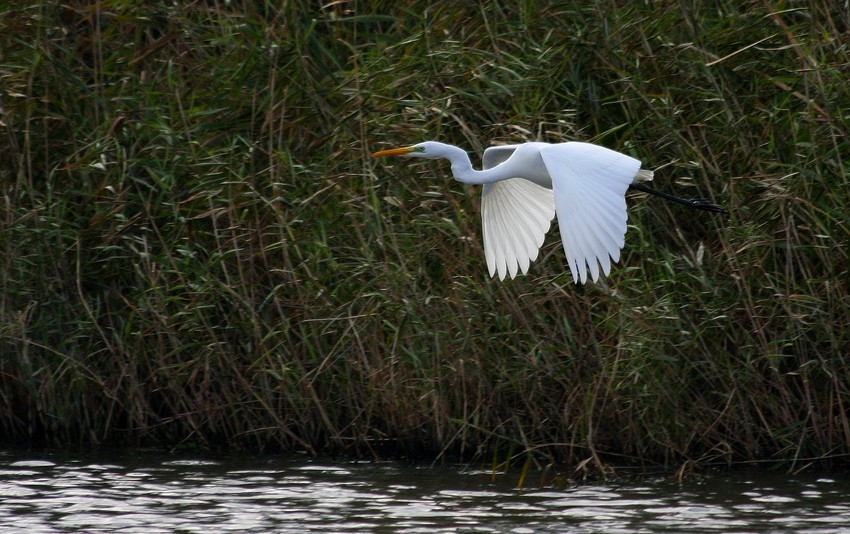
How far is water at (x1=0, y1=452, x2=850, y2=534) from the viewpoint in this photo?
3.85 meters

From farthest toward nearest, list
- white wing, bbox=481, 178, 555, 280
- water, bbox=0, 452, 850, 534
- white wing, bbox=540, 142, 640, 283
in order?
white wing, bbox=481, 178, 555, 280 → water, bbox=0, 452, 850, 534 → white wing, bbox=540, 142, 640, 283

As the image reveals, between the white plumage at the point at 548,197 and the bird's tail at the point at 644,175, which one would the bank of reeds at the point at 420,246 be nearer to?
the white plumage at the point at 548,197

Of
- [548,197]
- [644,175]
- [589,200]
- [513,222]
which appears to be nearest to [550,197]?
[548,197]

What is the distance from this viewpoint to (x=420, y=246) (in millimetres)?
4770

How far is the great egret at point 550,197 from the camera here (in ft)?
12.1

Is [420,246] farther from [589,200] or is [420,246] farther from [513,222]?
[589,200]

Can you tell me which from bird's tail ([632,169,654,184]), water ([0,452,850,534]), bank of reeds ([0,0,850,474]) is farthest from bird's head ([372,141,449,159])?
water ([0,452,850,534])

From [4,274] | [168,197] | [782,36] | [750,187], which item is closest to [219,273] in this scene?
[168,197]

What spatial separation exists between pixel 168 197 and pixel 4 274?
2.29ft

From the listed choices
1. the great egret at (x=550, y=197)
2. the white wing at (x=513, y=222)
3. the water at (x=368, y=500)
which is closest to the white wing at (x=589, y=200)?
the great egret at (x=550, y=197)

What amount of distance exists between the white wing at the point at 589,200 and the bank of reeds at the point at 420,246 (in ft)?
1.92

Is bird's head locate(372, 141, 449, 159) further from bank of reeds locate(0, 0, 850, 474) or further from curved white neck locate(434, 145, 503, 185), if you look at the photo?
bank of reeds locate(0, 0, 850, 474)

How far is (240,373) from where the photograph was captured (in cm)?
482

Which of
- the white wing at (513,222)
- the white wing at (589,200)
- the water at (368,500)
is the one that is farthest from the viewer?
the white wing at (513,222)
